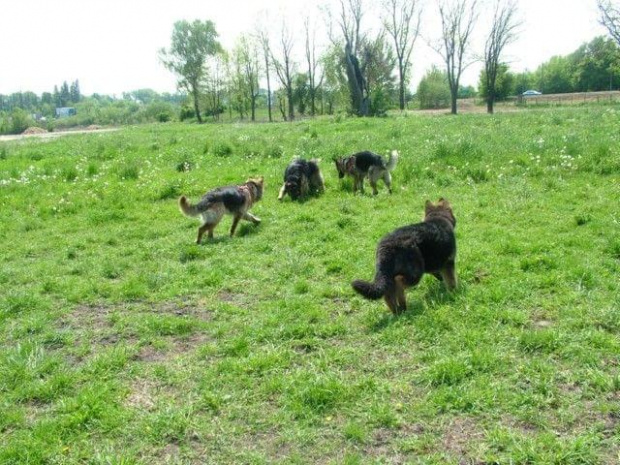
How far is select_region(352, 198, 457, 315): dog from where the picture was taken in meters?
5.18

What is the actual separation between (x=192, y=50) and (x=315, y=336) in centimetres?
6457

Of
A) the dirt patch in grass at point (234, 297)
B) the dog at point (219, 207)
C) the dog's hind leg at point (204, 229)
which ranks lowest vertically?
the dirt patch in grass at point (234, 297)

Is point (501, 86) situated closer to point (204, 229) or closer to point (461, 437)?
point (204, 229)

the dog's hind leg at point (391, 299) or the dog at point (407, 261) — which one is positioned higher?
Result: the dog at point (407, 261)

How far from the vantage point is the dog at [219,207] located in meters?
9.01

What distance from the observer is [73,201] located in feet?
39.5

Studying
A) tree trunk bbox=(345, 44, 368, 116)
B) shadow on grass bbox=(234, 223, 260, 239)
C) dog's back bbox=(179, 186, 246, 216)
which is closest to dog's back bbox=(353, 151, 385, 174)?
shadow on grass bbox=(234, 223, 260, 239)

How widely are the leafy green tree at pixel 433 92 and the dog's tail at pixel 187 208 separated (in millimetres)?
70069

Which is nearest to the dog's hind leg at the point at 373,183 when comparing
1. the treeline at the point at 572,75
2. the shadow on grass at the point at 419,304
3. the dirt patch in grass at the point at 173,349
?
the shadow on grass at the point at 419,304

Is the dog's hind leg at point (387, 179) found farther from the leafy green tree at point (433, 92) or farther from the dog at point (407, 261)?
the leafy green tree at point (433, 92)

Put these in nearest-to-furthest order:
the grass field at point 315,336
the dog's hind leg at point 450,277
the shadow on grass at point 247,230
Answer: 1. the grass field at point 315,336
2. the dog's hind leg at point 450,277
3. the shadow on grass at point 247,230

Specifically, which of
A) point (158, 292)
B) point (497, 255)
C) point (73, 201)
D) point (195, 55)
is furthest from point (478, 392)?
point (195, 55)

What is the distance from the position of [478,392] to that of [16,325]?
5.26 m

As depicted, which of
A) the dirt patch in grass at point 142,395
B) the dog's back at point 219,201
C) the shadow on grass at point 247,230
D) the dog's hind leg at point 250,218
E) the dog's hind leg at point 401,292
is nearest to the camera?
the dirt patch in grass at point 142,395
